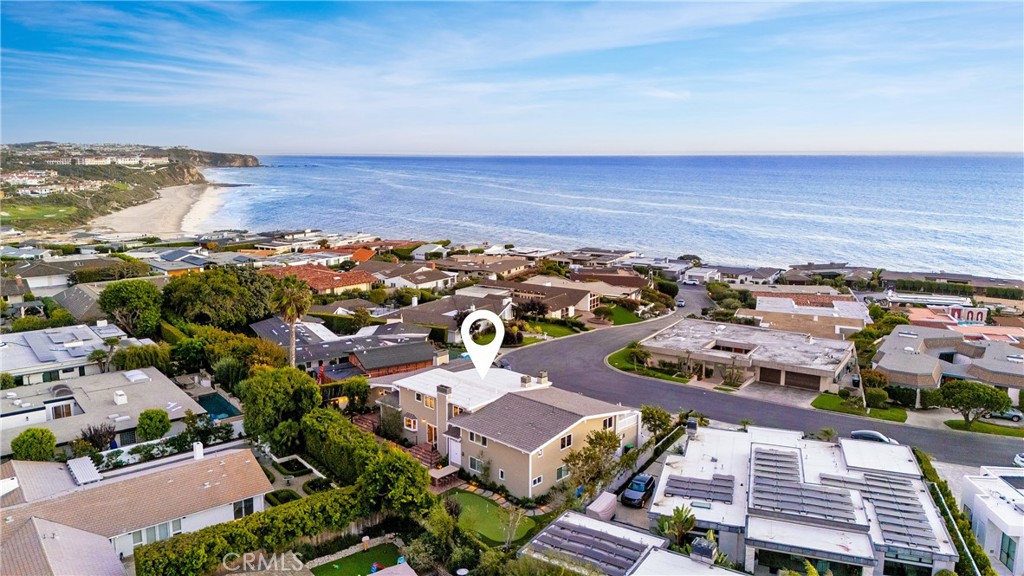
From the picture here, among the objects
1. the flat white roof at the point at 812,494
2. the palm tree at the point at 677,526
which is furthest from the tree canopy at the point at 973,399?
the palm tree at the point at 677,526

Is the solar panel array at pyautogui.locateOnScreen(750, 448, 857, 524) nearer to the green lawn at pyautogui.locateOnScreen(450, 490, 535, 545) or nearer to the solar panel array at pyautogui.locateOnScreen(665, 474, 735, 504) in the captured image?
the solar panel array at pyautogui.locateOnScreen(665, 474, 735, 504)

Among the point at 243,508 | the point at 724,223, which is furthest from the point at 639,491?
the point at 724,223

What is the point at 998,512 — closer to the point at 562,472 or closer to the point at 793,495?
the point at 793,495

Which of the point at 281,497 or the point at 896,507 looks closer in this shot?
the point at 896,507

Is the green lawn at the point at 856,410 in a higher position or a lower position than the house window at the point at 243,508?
lower

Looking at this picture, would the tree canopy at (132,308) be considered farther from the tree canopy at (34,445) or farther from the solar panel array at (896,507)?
the solar panel array at (896,507)
